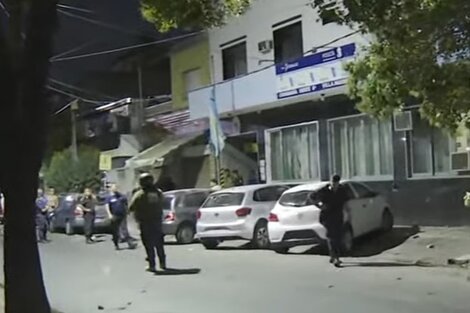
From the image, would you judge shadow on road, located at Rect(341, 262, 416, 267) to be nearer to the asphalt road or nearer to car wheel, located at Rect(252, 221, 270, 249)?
the asphalt road

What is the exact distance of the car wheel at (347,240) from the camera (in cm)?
1727

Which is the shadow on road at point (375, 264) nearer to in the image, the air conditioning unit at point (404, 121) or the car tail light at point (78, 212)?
the air conditioning unit at point (404, 121)

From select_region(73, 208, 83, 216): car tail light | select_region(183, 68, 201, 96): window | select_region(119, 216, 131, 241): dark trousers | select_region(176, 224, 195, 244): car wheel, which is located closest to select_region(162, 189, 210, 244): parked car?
select_region(176, 224, 195, 244): car wheel

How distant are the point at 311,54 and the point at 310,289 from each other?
11671mm

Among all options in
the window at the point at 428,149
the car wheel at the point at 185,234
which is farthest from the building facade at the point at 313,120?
the car wheel at the point at 185,234

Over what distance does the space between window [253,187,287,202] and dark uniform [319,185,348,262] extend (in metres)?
4.43

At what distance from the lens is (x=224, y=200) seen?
67.4 feet

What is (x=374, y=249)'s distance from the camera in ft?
58.7

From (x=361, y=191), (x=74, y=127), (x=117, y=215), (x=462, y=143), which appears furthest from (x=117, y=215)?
(x=74, y=127)

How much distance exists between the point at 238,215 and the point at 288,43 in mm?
8292

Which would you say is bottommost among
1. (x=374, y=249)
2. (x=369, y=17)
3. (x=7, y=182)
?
(x=374, y=249)

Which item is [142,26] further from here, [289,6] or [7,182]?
[7,182]

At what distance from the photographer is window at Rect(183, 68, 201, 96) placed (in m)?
32.3

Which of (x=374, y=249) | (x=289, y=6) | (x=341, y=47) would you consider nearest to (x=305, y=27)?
(x=289, y=6)
